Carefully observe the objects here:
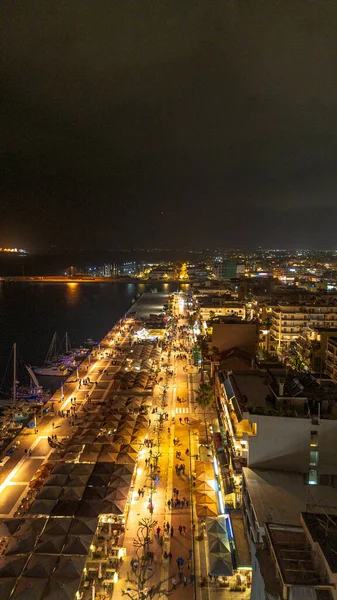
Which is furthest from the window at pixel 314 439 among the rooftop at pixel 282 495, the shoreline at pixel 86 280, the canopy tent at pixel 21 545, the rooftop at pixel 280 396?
the shoreline at pixel 86 280

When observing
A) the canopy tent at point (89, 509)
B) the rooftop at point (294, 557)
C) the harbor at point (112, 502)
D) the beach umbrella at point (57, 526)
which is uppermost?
the rooftop at point (294, 557)

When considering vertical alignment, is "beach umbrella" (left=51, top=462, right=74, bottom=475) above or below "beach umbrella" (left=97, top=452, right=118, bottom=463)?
above

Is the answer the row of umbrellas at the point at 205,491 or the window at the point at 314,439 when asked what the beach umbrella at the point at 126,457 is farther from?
the window at the point at 314,439

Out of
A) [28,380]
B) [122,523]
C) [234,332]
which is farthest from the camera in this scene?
[28,380]

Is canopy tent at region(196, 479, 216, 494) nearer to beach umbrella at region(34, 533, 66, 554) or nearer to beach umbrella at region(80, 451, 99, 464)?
beach umbrella at region(80, 451, 99, 464)

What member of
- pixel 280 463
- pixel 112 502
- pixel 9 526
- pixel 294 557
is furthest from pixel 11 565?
pixel 280 463

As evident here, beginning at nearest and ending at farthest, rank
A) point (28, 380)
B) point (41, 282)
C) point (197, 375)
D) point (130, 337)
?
point (197, 375) → point (28, 380) → point (130, 337) → point (41, 282)

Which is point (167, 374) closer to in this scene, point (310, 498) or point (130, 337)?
point (130, 337)

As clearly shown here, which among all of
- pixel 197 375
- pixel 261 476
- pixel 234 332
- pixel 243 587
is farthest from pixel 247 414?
pixel 197 375

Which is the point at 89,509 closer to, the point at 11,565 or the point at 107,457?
the point at 11,565

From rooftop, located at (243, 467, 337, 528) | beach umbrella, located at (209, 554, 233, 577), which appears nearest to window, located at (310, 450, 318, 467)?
rooftop, located at (243, 467, 337, 528)

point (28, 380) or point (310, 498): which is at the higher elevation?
point (310, 498)
